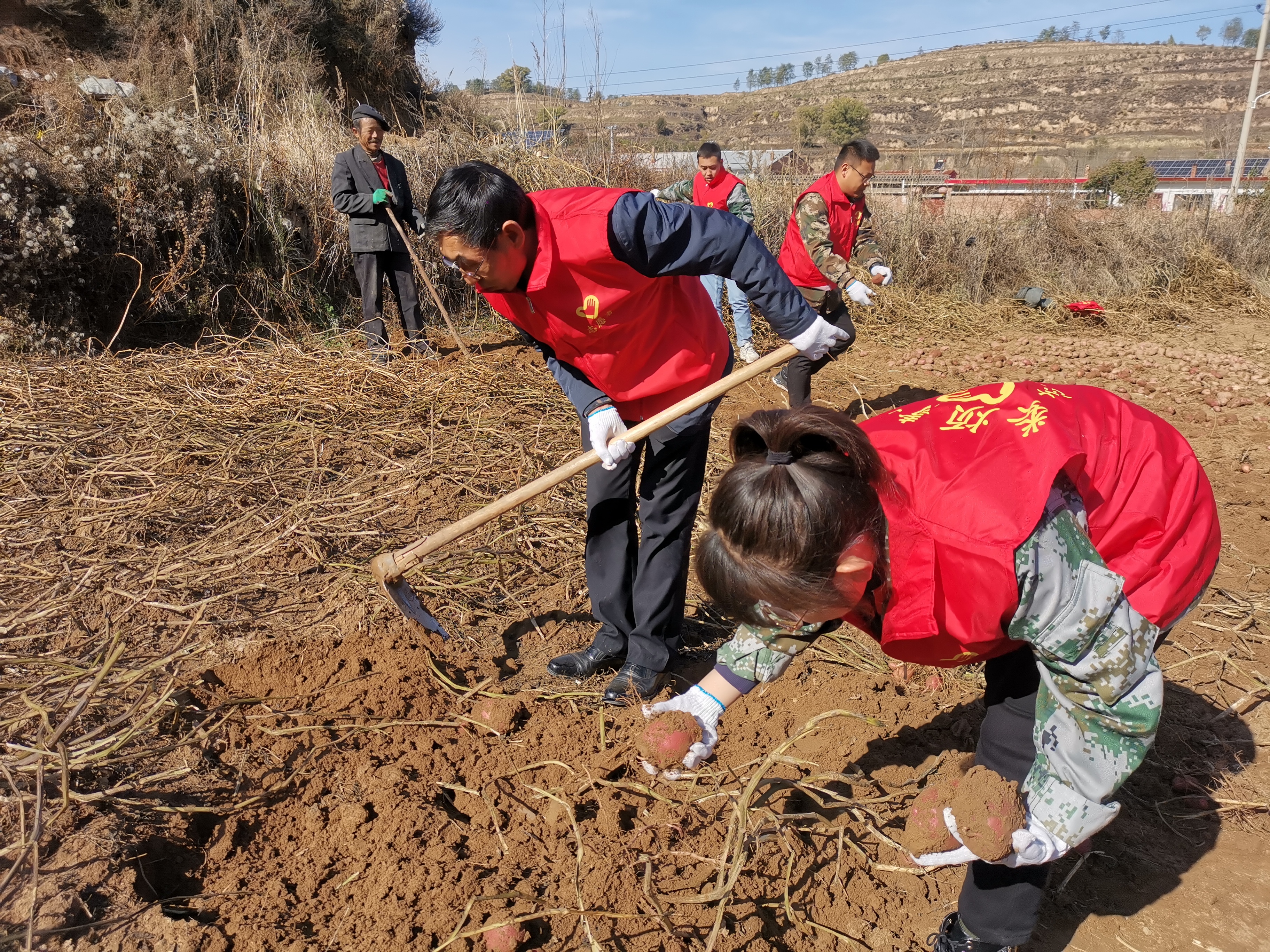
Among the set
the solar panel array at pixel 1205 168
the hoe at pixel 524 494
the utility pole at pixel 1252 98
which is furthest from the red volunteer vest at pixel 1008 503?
the solar panel array at pixel 1205 168

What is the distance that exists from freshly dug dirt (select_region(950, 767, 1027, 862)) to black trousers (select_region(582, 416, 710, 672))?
1290mm

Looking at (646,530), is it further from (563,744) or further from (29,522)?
(29,522)

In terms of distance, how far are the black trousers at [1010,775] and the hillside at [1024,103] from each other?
2931 cm

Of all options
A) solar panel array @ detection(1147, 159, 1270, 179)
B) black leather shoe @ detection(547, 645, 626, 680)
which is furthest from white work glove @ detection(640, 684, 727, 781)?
solar panel array @ detection(1147, 159, 1270, 179)

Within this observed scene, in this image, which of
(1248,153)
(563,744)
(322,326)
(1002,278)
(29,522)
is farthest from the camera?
(1248,153)

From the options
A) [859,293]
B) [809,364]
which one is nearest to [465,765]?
[809,364]

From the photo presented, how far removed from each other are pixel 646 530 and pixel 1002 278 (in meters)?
9.09

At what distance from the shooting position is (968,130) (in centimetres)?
3978

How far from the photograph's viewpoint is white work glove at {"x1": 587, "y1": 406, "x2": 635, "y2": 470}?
2318 mm

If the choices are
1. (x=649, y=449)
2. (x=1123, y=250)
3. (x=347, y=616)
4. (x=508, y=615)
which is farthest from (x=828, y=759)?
(x=1123, y=250)

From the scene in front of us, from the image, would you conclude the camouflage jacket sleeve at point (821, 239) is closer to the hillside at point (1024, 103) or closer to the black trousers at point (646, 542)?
the black trousers at point (646, 542)

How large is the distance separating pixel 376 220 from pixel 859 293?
356 cm

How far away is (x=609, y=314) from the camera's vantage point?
2.21 meters

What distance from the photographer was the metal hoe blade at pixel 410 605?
8.30ft
